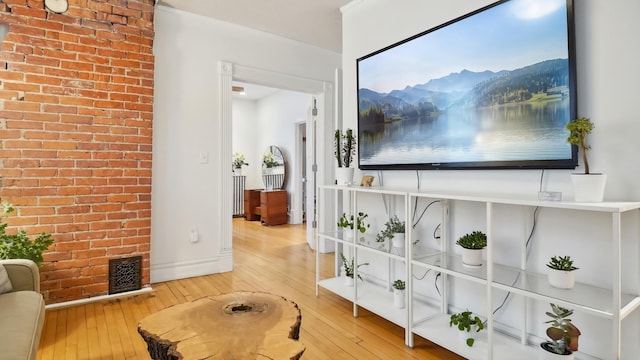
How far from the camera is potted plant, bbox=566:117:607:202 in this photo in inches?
53.7

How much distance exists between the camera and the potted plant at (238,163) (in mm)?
7516

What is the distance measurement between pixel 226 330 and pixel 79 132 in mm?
2227

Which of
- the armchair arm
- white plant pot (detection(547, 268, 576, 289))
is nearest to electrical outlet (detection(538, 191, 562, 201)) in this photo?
white plant pot (detection(547, 268, 576, 289))

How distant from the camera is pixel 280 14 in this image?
3.29m

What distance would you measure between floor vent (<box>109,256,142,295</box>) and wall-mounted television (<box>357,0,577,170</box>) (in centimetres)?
216

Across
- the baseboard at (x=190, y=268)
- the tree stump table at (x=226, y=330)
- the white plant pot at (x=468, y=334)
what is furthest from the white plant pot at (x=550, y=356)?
the baseboard at (x=190, y=268)

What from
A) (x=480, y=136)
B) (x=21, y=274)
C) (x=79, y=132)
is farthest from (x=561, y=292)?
(x=79, y=132)

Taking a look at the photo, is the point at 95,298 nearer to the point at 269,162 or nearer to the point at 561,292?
the point at 561,292

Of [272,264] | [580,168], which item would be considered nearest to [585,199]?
[580,168]

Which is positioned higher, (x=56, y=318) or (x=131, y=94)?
(x=131, y=94)

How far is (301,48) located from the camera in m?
4.02

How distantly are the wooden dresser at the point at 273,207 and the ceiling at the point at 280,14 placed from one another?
133 inches

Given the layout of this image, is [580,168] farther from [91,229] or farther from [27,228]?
[27,228]

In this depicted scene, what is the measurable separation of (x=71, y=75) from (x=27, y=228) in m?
1.19
